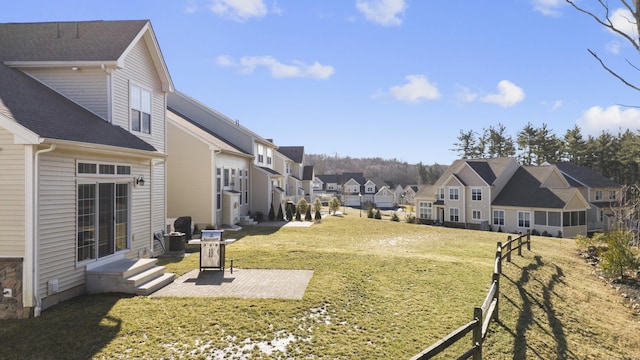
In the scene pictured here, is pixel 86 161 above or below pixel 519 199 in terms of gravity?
above

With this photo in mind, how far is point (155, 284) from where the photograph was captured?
31.8 ft

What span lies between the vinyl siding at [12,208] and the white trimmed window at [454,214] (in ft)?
137

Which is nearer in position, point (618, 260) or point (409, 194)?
point (618, 260)

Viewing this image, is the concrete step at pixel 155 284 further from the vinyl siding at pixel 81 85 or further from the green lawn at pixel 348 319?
the vinyl siding at pixel 81 85

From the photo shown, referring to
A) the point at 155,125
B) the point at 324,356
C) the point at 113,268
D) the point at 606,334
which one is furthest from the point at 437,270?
the point at 155,125

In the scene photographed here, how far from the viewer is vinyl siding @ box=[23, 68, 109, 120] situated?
12.0 m

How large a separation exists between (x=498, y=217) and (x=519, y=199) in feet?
9.37

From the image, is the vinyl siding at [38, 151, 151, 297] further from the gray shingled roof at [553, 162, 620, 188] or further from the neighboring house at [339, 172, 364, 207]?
the neighboring house at [339, 172, 364, 207]

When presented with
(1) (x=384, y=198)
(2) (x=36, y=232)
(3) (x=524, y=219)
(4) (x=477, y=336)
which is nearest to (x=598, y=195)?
(3) (x=524, y=219)

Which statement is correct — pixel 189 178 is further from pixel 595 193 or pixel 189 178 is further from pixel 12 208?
pixel 595 193

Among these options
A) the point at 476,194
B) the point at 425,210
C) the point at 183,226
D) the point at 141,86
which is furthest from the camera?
the point at 425,210

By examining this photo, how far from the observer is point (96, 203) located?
1009 cm

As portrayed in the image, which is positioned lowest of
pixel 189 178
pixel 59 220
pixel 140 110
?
pixel 59 220

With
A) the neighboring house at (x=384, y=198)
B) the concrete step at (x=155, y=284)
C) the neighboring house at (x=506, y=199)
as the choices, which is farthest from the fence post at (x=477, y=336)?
the neighboring house at (x=384, y=198)
